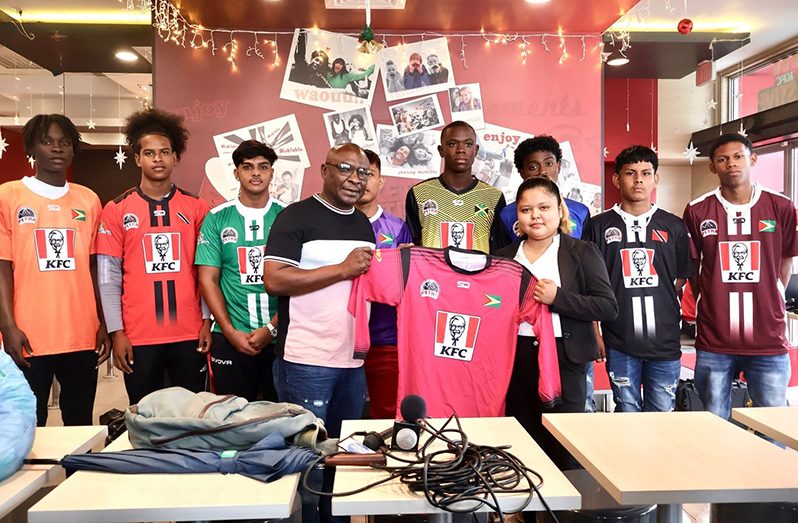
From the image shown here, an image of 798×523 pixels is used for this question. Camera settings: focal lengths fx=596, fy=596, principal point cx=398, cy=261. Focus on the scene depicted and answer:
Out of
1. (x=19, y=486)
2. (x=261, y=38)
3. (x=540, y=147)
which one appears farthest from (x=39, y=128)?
(x=540, y=147)

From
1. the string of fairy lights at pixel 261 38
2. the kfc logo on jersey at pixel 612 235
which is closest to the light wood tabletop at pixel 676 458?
the kfc logo on jersey at pixel 612 235

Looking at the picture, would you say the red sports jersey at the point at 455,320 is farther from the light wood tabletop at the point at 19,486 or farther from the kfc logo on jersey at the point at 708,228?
the kfc logo on jersey at the point at 708,228

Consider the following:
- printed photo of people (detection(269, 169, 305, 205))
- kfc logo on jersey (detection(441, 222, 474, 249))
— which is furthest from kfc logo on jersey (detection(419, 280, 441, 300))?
printed photo of people (detection(269, 169, 305, 205))

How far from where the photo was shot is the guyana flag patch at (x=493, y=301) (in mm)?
2547

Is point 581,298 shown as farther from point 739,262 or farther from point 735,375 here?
point 735,375

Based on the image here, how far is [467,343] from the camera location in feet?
8.39

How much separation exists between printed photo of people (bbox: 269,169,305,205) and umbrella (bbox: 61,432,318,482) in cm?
301

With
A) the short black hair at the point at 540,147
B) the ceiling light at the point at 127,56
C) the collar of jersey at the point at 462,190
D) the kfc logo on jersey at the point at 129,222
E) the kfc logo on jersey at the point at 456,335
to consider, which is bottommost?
the kfc logo on jersey at the point at 456,335

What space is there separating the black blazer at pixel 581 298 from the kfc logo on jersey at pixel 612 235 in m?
0.59

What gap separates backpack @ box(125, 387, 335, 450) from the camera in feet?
5.16

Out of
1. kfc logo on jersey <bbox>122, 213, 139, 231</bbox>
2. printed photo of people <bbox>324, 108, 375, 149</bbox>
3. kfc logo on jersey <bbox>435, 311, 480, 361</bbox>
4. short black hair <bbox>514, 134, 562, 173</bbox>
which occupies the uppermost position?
printed photo of people <bbox>324, 108, 375, 149</bbox>

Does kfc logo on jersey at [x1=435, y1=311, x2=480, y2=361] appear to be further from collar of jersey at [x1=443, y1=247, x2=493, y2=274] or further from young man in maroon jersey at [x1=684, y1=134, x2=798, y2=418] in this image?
young man in maroon jersey at [x1=684, y1=134, x2=798, y2=418]

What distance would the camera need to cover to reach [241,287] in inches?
118

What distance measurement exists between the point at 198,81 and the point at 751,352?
3.94 m
